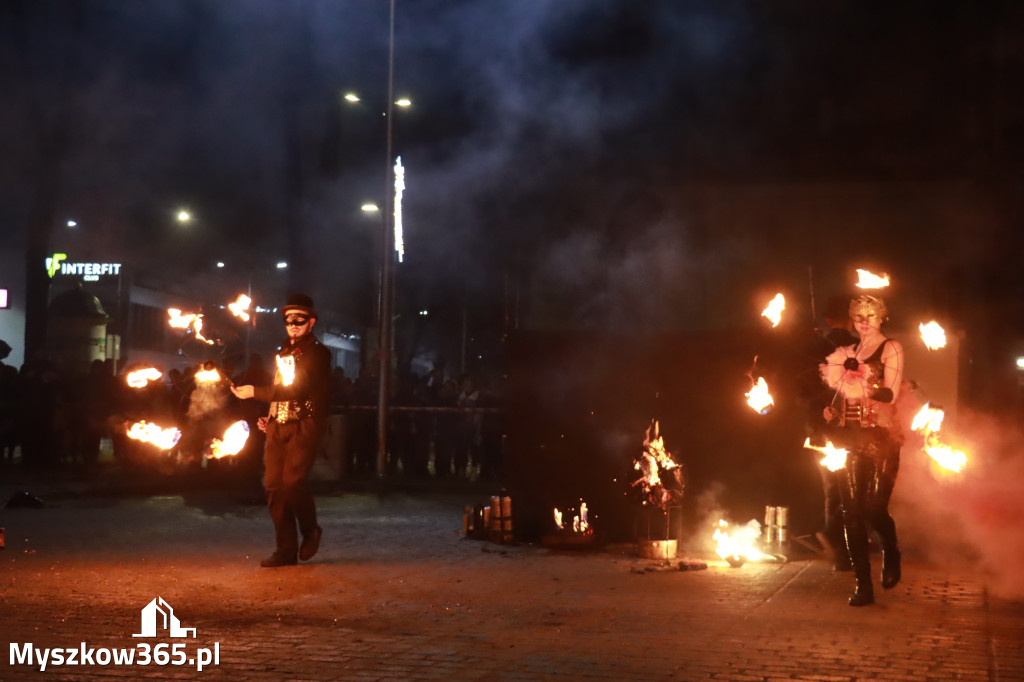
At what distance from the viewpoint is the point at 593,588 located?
693 centimetres

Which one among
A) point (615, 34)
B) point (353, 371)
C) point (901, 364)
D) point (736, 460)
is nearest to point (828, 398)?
point (901, 364)

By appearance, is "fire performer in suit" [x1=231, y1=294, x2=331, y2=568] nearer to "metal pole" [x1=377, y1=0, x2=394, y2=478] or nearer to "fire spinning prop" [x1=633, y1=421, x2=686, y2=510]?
"fire spinning prop" [x1=633, y1=421, x2=686, y2=510]

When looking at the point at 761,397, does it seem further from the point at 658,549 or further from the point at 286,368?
the point at 286,368

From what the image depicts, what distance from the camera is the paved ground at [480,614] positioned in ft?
15.7

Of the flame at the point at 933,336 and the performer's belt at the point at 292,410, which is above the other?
the flame at the point at 933,336

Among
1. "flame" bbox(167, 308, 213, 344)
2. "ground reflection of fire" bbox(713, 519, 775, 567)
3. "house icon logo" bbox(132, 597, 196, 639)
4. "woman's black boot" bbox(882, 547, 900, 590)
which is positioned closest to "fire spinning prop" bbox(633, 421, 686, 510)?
"ground reflection of fire" bbox(713, 519, 775, 567)

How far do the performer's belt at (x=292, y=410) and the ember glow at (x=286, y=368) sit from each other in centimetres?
15

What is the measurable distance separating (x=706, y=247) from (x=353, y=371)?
45910mm

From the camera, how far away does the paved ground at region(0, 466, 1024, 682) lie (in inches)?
188

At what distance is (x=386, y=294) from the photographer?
16672mm

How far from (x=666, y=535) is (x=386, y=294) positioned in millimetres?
9088

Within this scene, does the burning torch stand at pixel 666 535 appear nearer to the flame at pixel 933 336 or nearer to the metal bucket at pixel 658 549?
the metal bucket at pixel 658 549

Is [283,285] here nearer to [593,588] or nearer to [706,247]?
[706,247]


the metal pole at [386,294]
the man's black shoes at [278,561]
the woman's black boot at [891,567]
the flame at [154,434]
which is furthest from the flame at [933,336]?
the metal pole at [386,294]
